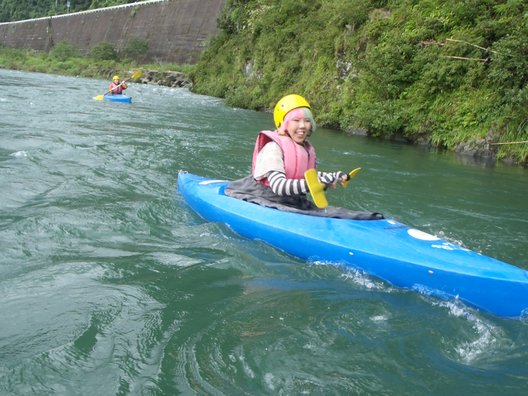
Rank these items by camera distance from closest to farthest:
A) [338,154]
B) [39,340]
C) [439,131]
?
[39,340]
[338,154]
[439,131]

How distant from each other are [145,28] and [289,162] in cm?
3879

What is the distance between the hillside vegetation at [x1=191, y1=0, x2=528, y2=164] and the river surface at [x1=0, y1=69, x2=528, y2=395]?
143 inches

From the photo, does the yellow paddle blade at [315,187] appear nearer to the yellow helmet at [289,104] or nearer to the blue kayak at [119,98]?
the yellow helmet at [289,104]

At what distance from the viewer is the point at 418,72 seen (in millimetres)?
11188

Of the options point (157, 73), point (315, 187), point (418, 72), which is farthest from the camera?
point (157, 73)

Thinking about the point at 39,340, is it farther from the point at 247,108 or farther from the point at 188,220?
the point at 247,108

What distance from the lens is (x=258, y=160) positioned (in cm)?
430

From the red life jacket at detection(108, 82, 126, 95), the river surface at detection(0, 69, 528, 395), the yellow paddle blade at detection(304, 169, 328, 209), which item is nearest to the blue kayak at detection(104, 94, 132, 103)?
the red life jacket at detection(108, 82, 126, 95)

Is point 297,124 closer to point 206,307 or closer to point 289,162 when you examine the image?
point 289,162

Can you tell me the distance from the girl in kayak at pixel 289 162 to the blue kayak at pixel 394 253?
0.18m

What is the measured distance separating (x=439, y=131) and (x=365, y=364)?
28.5ft

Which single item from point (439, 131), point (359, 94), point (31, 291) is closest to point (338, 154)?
point (439, 131)

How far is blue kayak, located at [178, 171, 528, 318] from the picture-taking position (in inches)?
115

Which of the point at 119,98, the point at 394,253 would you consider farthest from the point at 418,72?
the point at 394,253
